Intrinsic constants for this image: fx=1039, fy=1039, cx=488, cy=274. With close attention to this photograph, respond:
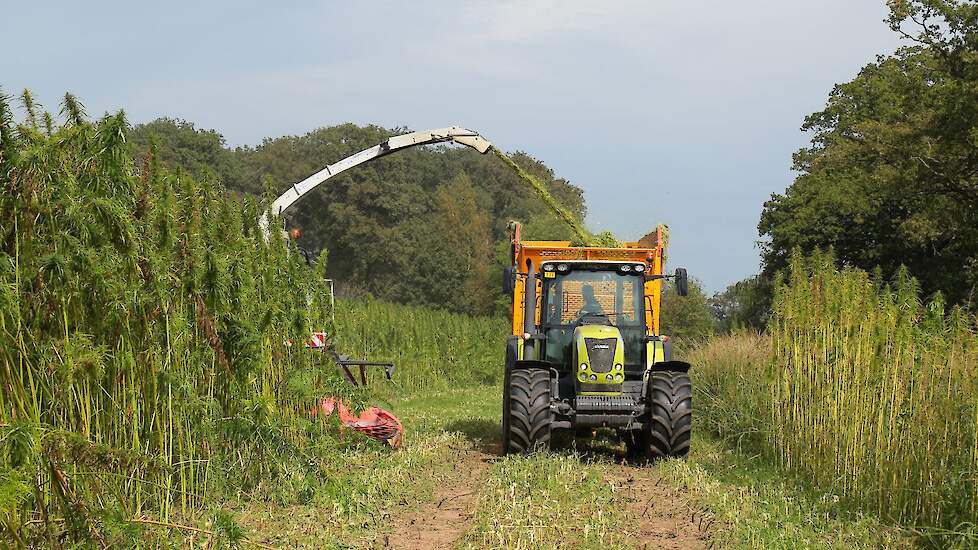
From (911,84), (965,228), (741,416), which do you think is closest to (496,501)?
(741,416)

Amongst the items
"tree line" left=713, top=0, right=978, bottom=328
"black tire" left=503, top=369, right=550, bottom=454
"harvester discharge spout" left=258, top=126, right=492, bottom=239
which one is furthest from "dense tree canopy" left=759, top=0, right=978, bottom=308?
"black tire" left=503, top=369, right=550, bottom=454

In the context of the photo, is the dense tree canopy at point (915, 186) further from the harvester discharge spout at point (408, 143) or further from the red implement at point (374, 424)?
the red implement at point (374, 424)

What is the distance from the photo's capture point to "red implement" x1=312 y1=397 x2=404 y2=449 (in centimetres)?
1136

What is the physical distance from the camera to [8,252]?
5.95 meters

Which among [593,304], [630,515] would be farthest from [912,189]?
[630,515]

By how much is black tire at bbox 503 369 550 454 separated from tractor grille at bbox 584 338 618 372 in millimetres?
572

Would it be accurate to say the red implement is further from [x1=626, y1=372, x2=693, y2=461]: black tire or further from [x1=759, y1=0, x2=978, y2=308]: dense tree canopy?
[x1=759, y1=0, x2=978, y2=308]: dense tree canopy

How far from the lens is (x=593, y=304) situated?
39.2ft

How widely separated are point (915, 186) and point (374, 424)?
17.1 m

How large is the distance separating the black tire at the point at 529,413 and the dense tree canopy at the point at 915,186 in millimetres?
9120

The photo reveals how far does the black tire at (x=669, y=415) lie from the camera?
10844 mm

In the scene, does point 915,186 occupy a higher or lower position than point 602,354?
higher

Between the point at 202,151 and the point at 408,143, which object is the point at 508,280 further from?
the point at 202,151

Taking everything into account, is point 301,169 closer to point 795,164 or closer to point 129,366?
point 795,164
